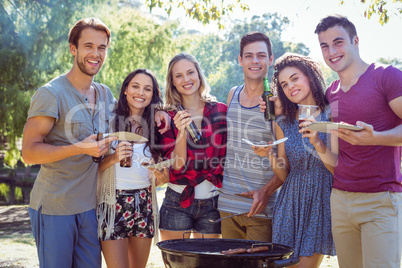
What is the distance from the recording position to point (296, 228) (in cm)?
342

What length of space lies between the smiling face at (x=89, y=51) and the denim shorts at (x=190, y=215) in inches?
57.0

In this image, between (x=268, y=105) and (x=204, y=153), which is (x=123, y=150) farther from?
(x=268, y=105)

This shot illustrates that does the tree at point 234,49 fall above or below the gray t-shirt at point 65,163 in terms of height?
above

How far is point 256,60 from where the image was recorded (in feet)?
13.2

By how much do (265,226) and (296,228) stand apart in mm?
431

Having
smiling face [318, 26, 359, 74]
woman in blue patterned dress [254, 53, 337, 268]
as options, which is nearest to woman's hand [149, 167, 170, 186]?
woman in blue patterned dress [254, 53, 337, 268]

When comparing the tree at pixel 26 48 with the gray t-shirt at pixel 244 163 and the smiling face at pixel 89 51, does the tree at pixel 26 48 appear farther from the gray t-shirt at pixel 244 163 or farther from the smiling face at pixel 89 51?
the gray t-shirt at pixel 244 163

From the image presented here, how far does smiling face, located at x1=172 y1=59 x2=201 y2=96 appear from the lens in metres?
4.14

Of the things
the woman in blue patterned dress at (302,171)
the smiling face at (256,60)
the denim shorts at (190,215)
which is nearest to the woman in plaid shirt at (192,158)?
the denim shorts at (190,215)

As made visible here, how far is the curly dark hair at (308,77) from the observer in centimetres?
352

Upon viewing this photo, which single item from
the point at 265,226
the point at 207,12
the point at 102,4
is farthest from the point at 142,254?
the point at 102,4

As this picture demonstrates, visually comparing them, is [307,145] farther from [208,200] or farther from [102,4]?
[102,4]

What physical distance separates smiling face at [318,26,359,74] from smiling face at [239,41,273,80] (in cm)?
81

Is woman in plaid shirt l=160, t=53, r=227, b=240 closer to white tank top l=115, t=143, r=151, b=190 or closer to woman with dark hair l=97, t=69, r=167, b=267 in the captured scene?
woman with dark hair l=97, t=69, r=167, b=267
